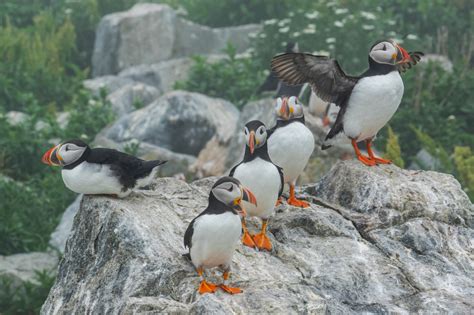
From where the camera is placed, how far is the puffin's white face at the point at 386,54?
22.1 feet

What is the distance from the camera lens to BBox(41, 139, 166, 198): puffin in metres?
6.05

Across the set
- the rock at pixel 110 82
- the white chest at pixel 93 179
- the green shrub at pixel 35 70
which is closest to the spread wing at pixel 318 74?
the white chest at pixel 93 179

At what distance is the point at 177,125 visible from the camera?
13586 millimetres

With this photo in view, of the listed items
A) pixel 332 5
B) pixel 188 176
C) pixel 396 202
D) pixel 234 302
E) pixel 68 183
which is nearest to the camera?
pixel 234 302

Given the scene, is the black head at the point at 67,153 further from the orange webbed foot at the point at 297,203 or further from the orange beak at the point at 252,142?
the orange webbed foot at the point at 297,203

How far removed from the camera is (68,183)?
20.2 feet

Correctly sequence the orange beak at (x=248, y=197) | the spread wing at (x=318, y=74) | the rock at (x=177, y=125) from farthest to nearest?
the rock at (x=177, y=125)
the spread wing at (x=318, y=74)
the orange beak at (x=248, y=197)

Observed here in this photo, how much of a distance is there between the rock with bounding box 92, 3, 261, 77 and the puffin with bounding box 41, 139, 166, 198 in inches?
487

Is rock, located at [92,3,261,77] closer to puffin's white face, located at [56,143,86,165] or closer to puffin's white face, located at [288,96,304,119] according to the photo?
puffin's white face, located at [288,96,304,119]

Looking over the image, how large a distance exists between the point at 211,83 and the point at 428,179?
915 cm

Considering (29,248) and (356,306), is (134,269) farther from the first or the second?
(29,248)

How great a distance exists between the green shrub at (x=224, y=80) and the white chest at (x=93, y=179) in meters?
9.33

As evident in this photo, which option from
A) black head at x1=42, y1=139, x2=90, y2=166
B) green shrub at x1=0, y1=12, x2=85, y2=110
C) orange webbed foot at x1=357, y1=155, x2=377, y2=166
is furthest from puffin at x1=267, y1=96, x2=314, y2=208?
green shrub at x1=0, y1=12, x2=85, y2=110

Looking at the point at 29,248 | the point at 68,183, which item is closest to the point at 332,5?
the point at 29,248
